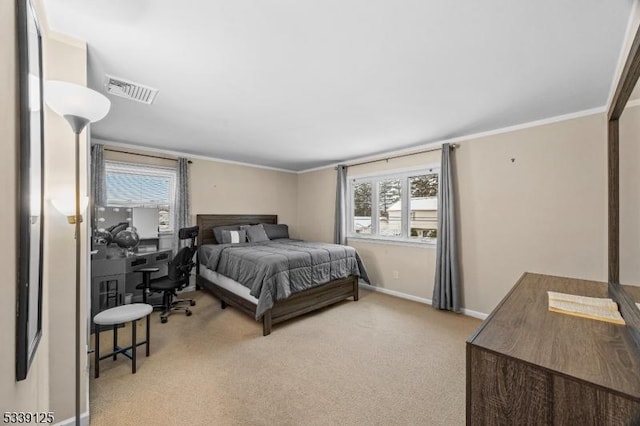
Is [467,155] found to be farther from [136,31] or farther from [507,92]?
[136,31]

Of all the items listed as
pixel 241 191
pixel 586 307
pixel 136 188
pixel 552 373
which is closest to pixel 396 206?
pixel 241 191

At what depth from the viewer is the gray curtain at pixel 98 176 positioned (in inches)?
143

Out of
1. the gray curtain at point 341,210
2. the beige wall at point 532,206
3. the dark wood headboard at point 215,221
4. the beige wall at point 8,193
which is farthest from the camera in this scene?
the gray curtain at point 341,210

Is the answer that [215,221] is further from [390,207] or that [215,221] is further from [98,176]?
[390,207]

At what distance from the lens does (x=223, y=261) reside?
3.78m

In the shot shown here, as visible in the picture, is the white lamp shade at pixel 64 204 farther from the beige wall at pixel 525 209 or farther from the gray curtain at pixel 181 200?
the beige wall at pixel 525 209

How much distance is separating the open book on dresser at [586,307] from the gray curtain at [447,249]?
2.06m

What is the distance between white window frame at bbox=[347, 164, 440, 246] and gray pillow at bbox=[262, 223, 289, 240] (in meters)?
1.38

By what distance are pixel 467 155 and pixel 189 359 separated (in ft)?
13.2

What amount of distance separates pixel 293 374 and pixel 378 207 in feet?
10.3

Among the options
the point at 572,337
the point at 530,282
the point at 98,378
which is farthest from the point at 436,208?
the point at 98,378

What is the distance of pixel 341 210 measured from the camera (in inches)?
198

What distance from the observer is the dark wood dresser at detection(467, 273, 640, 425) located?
0.76 meters

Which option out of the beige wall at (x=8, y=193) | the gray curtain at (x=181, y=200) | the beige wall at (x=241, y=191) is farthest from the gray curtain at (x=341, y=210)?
the beige wall at (x=8, y=193)
